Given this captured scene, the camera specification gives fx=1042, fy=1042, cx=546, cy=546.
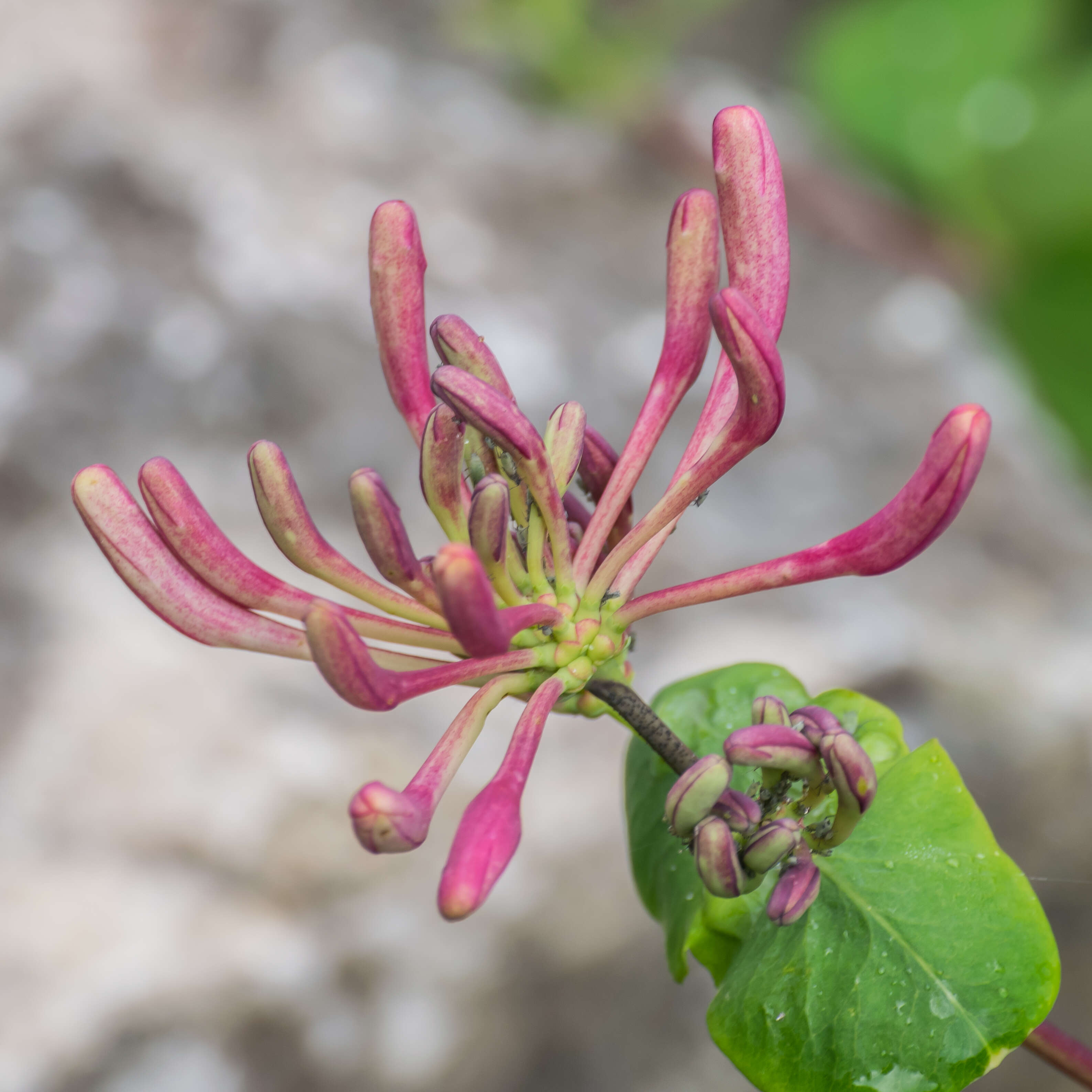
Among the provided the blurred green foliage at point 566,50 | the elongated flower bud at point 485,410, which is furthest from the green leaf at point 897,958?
the blurred green foliage at point 566,50

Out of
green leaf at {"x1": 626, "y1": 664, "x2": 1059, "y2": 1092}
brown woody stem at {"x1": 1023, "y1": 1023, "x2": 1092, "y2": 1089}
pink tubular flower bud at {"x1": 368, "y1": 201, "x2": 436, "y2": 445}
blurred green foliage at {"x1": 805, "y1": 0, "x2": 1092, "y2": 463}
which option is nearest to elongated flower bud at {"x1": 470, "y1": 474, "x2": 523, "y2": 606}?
pink tubular flower bud at {"x1": 368, "y1": 201, "x2": 436, "y2": 445}

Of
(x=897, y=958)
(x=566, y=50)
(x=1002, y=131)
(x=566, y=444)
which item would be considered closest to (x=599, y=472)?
(x=566, y=444)

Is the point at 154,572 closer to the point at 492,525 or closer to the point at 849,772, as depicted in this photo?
the point at 492,525

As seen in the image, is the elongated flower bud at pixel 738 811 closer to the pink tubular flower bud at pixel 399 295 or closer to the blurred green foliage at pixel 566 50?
the pink tubular flower bud at pixel 399 295

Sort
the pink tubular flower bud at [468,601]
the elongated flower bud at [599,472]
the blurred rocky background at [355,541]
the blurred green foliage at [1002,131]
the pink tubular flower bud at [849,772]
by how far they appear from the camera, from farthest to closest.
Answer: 1. the blurred green foliage at [1002,131]
2. the blurred rocky background at [355,541]
3. the elongated flower bud at [599,472]
4. the pink tubular flower bud at [849,772]
5. the pink tubular flower bud at [468,601]

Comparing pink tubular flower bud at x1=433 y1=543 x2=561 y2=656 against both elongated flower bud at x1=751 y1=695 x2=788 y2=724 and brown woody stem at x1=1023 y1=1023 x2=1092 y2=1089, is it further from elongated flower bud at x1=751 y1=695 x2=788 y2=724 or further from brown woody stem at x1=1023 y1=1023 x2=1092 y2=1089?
brown woody stem at x1=1023 y1=1023 x2=1092 y2=1089

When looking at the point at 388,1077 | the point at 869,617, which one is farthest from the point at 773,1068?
the point at 869,617

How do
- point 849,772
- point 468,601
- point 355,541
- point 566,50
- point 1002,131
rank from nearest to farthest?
point 468,601
point 849,772
point 355,541
point 566,50
point 1002,131

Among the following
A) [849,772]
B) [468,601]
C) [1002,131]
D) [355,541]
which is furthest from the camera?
[1002,131]
